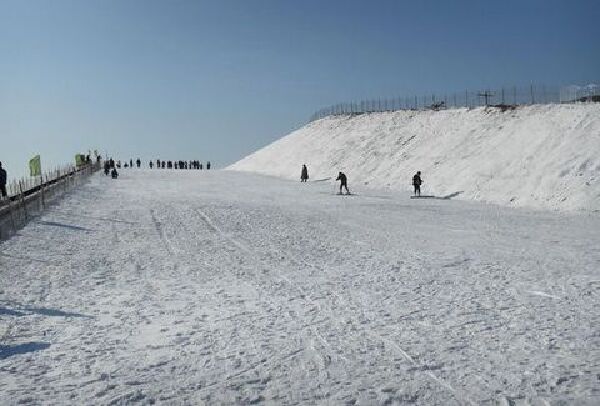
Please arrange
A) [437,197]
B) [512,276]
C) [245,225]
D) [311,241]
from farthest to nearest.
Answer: [437,197] < [245,225] < [311,241] < [512,276]

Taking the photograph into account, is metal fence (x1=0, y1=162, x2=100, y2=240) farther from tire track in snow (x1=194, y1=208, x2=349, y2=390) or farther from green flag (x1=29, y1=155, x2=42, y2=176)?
tire track in snow (x1=194, y1=208, x2=349, y2=390)

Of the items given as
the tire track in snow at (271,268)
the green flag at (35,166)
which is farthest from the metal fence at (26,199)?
the tire track in snow at (271,268)

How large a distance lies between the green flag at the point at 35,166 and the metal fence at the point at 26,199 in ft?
0.95

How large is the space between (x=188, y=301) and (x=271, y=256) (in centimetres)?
446

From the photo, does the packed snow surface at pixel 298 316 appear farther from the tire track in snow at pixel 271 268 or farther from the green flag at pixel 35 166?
the green flag at pixel 35 166

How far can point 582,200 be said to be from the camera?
996 inches

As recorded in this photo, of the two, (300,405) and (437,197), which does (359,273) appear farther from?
(437,197)

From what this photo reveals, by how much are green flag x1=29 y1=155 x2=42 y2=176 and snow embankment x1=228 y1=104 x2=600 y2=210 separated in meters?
23.3

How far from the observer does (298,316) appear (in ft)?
29.0

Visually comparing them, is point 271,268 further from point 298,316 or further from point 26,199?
point 26,199

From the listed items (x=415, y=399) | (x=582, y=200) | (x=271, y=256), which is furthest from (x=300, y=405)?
(x=582, y=200)

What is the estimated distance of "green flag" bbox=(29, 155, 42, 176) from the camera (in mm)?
25372

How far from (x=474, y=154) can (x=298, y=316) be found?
3467cm

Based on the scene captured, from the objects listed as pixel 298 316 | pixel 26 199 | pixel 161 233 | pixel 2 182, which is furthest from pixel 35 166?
pixel 298 316
